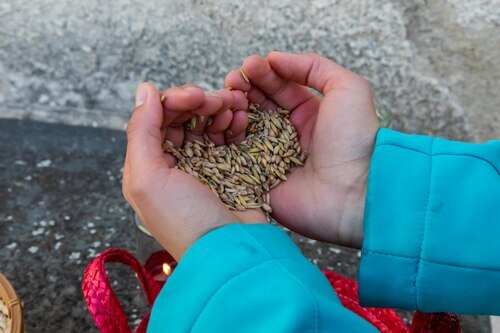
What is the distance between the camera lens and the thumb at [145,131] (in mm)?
793

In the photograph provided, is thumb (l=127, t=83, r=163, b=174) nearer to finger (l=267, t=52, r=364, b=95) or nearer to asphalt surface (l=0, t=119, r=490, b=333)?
finger (l=267, t=52, r=364, b=95)

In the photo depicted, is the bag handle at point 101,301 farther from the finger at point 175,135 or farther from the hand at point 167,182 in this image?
the finger at point 175,135

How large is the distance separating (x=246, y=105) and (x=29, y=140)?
99 cm

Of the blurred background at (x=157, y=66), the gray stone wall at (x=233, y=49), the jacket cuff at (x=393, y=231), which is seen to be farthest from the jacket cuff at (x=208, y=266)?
the gray stone wall at (x=233, y=49)

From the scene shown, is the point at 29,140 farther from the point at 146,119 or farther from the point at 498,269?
the point at 498,269

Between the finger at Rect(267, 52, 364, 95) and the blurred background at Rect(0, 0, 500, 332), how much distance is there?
538 mm

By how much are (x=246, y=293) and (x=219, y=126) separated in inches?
14.7

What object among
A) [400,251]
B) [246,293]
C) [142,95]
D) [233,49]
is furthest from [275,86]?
[233,49]

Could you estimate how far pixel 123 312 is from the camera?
762 mm

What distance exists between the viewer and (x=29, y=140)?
173cm

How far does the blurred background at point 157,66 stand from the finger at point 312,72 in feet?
1.76

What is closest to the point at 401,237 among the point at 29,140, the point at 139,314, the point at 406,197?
the point at 406,197

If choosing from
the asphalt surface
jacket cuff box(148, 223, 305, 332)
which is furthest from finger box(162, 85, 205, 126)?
the asphalt surface

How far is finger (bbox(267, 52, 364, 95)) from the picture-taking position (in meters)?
0.99
